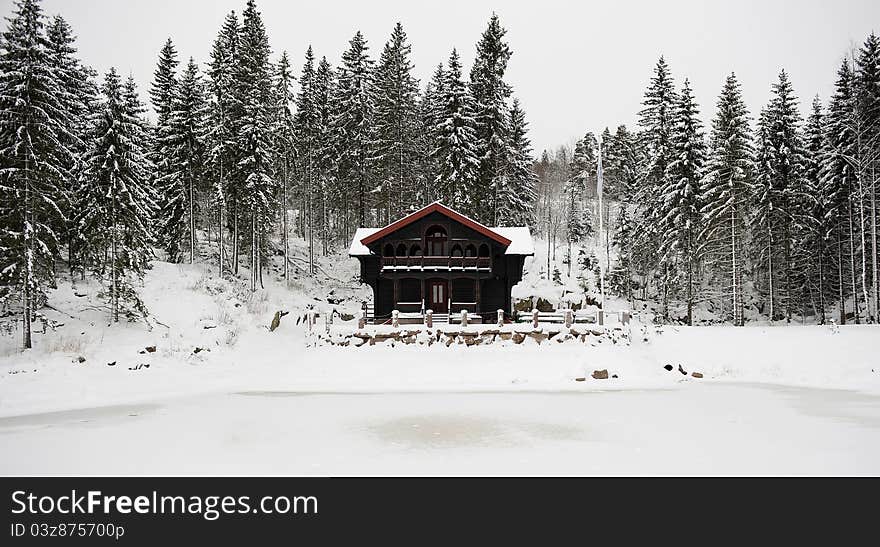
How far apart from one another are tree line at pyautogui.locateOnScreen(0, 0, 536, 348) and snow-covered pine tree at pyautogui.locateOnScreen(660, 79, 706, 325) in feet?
35.4

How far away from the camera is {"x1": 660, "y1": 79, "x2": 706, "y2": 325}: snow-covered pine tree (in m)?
36.8

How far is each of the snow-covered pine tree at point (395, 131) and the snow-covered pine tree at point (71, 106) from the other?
18.5 metres

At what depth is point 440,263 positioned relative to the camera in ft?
107

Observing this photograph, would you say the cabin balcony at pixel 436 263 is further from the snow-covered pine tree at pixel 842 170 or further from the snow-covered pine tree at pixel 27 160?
the snow-covered pine tree at pixel 842 170

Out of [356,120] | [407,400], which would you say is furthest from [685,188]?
[407,400]

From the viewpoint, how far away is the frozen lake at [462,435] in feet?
34.4

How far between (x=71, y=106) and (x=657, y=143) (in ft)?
109

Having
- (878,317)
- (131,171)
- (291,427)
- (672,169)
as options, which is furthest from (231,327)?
(878,317)

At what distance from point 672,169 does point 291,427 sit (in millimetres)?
30891

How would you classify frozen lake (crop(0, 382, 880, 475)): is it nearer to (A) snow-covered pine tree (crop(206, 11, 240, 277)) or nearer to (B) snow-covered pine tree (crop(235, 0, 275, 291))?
(B) snow-covered pine tree (crop(235, 0, 275, 291))

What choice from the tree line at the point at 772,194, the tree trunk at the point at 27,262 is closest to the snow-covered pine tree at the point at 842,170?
the tree line at the point at 772,194

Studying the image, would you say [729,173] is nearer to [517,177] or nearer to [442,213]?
[517,177]
